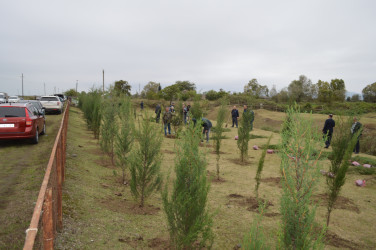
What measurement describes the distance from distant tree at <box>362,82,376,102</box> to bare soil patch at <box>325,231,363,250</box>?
59986 millimetres

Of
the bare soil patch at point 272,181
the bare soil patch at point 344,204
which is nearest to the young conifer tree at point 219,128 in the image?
the bare soil patch at point 272,181

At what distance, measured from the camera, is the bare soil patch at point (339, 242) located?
462 centimetres

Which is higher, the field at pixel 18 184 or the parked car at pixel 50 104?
the parked car at pixel 50 104

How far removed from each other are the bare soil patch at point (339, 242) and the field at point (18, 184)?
15.6ft

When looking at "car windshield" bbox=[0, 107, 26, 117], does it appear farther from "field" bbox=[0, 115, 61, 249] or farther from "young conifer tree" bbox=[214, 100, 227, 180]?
"young conifer tree" bbox=[214, 100, 227, 180]

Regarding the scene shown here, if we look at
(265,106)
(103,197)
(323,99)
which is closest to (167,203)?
Answer: (103,197)

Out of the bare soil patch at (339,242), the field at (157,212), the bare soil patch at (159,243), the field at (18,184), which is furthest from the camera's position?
the bare soil patch at (339,242)

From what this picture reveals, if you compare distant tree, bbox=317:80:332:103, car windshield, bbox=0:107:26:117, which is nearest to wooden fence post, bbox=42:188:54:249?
car windshield, bbox=0:107:26:117

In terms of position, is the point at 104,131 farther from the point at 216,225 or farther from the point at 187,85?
the point at 187,85

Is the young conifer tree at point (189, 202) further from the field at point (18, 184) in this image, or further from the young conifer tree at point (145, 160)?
the field at point (18, 184)

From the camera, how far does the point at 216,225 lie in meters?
5.05

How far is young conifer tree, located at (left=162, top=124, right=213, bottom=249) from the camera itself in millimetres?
3590

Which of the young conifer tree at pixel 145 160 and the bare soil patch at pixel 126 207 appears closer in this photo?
the bare soil patch at pixel 126 207

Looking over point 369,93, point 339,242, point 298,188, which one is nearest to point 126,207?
point 298,188
